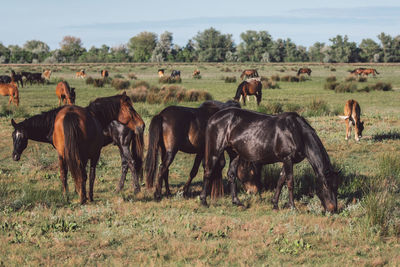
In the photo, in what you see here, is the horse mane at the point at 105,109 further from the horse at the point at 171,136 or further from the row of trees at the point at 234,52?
the row of trees at the point at 234,52

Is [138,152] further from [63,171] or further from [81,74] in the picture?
[81,74]

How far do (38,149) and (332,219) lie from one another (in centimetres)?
893

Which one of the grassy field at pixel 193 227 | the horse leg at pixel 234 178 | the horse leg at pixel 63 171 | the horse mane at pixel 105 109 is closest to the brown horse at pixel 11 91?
the grassy field at pixel 193 227

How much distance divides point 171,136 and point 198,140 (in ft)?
1.81

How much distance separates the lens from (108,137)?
9414 mm

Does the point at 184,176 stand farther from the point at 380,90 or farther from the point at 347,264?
the point at 380,90

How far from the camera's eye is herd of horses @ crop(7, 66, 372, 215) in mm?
7426

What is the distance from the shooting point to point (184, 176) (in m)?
10.9

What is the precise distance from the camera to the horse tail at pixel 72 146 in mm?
7410

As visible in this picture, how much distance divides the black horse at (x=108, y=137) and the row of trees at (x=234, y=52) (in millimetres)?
100204

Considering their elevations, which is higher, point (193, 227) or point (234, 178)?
point (234, 178)

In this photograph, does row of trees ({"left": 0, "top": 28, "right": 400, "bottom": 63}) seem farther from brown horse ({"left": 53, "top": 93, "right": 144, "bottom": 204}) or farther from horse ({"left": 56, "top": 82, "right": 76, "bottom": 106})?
brown horse ({"left": 53, "top": 93, "right": 144, "bottom": 204})

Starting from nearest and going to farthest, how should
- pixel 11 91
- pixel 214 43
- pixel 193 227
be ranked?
pixel 193 227, pixel 11 91, pixel 214 43

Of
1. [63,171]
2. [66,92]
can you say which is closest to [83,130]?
[63,171]
